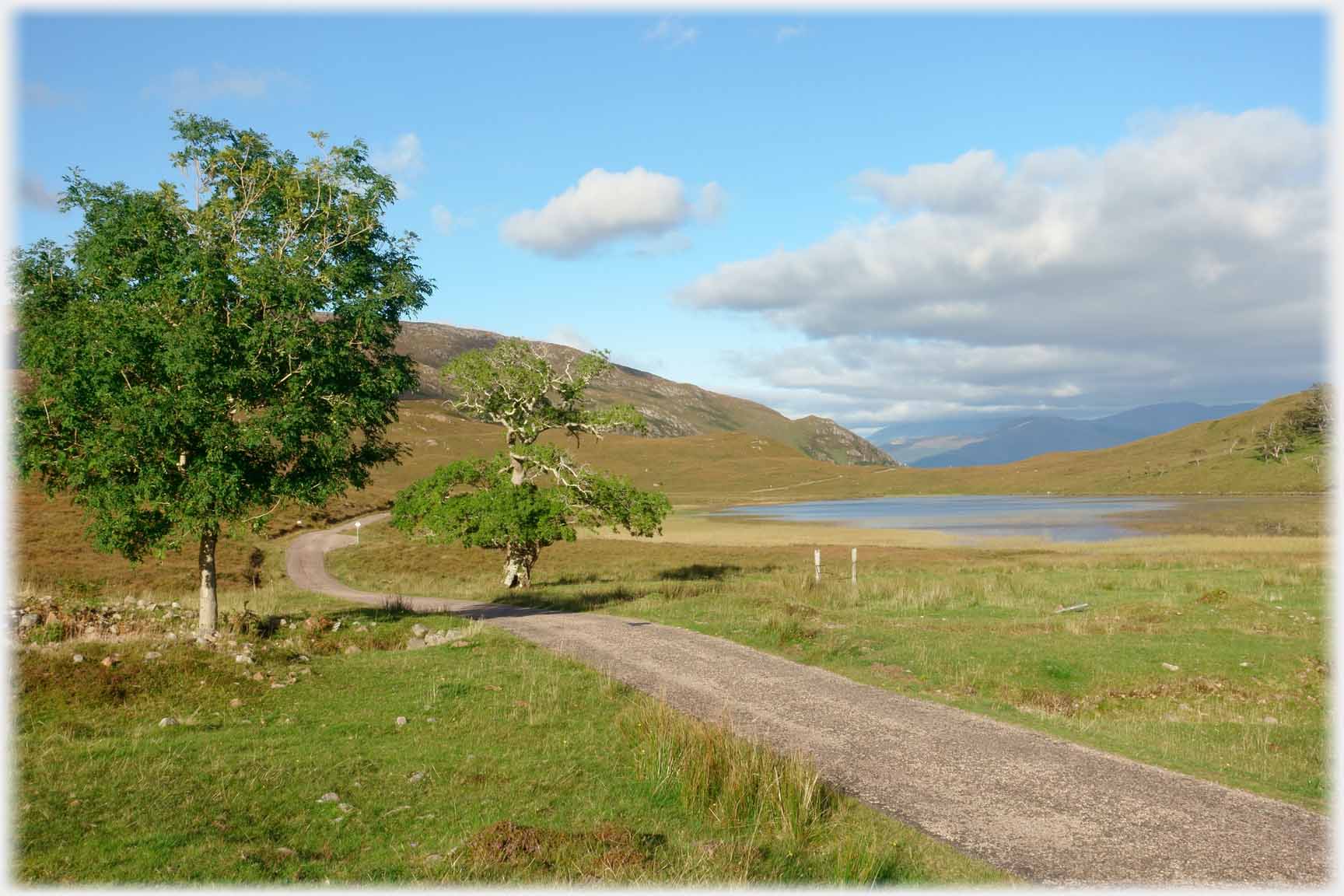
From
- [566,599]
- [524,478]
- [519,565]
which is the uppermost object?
[524,478]

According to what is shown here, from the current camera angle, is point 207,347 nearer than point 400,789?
No

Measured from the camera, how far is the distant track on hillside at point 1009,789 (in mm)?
9000

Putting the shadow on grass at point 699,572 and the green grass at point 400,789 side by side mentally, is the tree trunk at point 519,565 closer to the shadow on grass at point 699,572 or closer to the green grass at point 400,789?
the shadow on grass at point 699,572

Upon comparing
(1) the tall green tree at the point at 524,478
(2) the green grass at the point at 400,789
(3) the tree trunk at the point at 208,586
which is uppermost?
(1) the tall green tree at the point at 524,478

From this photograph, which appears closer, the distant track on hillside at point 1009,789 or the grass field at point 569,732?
the grass field at point 569,732

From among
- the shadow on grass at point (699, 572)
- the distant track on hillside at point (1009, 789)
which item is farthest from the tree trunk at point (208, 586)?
the shadow on grass at point (699, 572)

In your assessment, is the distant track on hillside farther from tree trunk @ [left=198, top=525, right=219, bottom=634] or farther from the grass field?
tree trunk @ [left=198, top=525, right=219, bottom=634]

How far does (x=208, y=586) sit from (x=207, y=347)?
19.9 feet

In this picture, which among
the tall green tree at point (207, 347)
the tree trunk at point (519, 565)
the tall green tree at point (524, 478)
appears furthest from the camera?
the tree trunk at point (519, 565)

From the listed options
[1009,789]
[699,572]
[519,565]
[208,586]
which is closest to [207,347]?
[208,586]

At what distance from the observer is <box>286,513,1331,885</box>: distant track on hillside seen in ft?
29.5

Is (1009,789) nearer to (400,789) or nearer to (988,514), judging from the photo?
(400,789)

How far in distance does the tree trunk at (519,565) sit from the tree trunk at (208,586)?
16.5m

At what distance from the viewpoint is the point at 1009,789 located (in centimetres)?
1120
